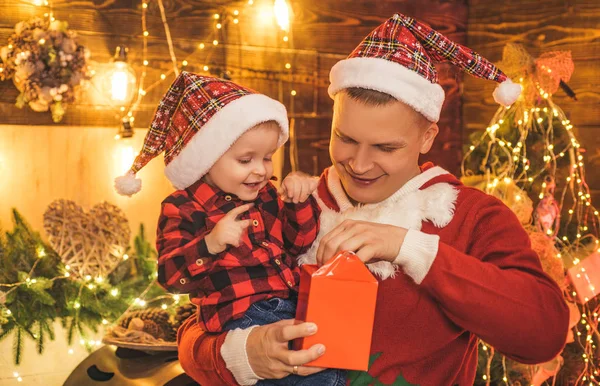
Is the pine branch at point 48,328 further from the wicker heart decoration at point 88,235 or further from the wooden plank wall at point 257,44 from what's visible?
the wooden plank wall at point 257,44

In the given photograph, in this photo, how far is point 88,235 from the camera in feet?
9.21

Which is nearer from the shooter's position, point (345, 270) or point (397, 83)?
point (345, 270)

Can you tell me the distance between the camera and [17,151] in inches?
113

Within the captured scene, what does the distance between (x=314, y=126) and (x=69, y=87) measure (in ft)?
4.15

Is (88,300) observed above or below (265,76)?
below

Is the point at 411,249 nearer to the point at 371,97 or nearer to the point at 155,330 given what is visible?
the point at 371,97

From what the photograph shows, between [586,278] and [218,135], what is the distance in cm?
182

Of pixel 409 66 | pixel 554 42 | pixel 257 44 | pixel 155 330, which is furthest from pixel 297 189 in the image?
pixel 554 42

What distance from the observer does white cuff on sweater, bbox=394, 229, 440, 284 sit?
4.69 feet

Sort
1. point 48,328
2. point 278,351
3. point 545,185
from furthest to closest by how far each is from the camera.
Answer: point 545,185 → point 48,328 → point 278,351

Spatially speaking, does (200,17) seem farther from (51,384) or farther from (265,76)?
(51,384)

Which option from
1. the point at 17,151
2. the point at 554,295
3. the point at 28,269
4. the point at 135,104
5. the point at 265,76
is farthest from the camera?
the point at 265,76

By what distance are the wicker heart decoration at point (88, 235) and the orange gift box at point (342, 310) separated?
1604 millimetres

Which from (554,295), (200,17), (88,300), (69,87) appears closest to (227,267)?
(554,295)
